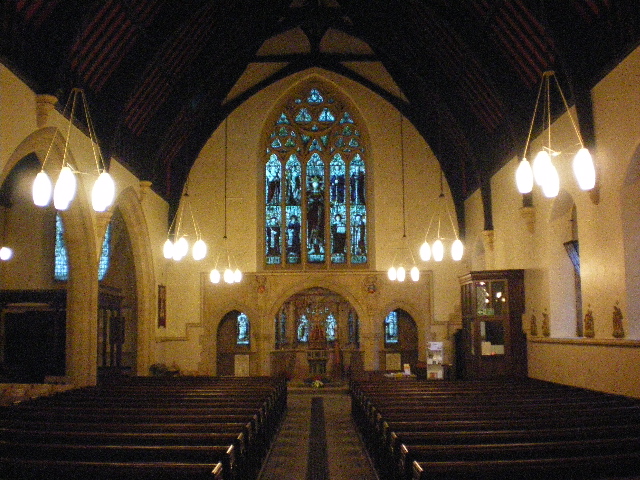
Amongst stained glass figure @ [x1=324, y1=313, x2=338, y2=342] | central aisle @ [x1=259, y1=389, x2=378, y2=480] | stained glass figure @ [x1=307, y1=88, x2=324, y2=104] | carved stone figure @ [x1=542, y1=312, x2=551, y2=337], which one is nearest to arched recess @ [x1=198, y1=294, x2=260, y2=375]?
stained glass figure @ [x1=324, y1=313, x2=338, y2=342]

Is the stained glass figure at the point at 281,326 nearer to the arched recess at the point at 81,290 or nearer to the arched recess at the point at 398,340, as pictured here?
the arched recess at the point at 398,340

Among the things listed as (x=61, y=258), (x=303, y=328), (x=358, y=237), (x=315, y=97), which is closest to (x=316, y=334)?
(x=303, y=328)

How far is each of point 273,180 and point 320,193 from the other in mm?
1340

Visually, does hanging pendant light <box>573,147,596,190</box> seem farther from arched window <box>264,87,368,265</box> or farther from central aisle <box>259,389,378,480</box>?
arched window <box>264,87,368,265</box>

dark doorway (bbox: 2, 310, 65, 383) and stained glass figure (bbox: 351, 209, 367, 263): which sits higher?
stained glass figure (bbox: 351, 209, 367, 263)

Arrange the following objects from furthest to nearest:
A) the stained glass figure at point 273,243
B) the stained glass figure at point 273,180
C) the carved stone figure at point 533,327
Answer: the stained glass figure at point 273,180 < the stained glass figure at point 273,243 < the carved stone figure at point 533,327

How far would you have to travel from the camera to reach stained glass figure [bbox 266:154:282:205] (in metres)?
17.6

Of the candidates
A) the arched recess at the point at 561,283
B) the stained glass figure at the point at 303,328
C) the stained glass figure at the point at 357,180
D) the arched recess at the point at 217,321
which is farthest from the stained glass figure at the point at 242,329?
the arched recess at the point at 561,283

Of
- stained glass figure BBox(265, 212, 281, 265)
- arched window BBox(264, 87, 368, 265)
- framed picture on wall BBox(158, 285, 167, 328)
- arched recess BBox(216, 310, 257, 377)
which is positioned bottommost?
arched recess BBox(216, 310, 257, 377)

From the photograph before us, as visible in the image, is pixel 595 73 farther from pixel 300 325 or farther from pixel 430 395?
pixel 300 325

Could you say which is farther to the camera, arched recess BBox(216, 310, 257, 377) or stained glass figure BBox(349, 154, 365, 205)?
stained glass figure BBox(349, 154, 365, 205)

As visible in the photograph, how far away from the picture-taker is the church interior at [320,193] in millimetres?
8523

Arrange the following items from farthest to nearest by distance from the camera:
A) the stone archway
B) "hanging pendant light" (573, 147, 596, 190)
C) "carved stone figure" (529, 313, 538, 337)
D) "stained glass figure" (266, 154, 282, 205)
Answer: "stained glass figure" (266, 154, 282, 205)
the stone archway
"carved stone figure" (529, 313, 538, 337)
"hanging pendant light" (573, 147, 596, 190)

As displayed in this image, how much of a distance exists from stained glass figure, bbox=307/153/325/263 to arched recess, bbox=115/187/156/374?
14.8 feet
